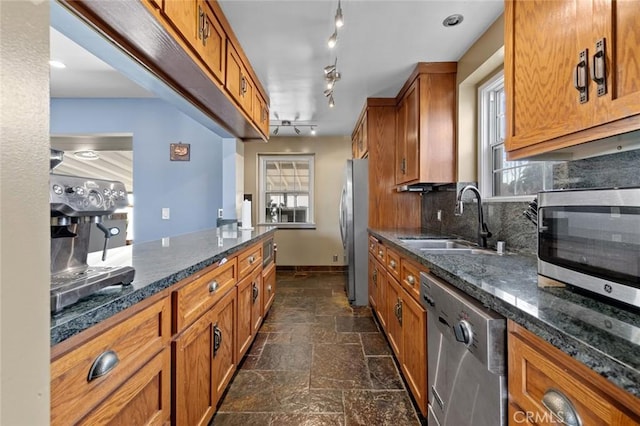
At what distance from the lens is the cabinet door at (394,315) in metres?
1.99

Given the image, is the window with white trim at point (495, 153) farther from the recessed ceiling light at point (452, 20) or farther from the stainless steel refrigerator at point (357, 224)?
the stainless steel refrigerator at point (357, 224)

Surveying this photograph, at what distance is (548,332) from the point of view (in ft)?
2.19

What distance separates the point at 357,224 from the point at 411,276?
5.69 feet

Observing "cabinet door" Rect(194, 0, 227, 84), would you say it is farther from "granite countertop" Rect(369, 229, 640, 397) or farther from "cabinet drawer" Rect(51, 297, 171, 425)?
"granite countertop" Rect(369, 229, 640, 397)

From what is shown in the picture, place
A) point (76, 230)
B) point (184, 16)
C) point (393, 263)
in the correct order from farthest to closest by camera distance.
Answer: point (393, 263)
point (184, 16)
point (76, 230)

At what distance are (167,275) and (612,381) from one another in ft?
3.99

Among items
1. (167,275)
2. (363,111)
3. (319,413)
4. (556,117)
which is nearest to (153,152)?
(363,111)

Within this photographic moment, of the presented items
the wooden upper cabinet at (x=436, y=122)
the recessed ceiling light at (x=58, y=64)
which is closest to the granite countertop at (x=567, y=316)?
the wooden upper cabinet at (x=436, y=122)

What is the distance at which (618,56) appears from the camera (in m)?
0.81

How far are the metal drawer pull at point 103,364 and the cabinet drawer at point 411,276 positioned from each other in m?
1.36

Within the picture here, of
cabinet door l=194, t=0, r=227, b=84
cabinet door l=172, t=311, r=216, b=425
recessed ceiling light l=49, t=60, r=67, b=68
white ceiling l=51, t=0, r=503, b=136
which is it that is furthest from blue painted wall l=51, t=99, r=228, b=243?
cabinet door l=172, t=311, r=216, b=425

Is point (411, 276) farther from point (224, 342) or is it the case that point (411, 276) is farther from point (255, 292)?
point (255, 292)

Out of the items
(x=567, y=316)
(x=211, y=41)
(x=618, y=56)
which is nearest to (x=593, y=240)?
(x=567, y=316)

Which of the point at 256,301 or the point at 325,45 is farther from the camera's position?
the point at 256,301
